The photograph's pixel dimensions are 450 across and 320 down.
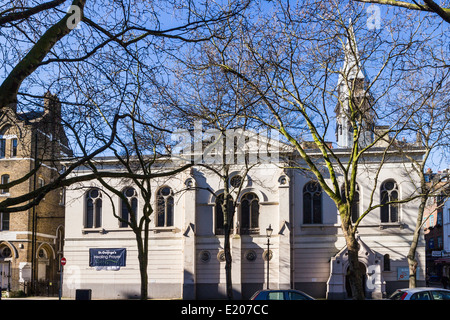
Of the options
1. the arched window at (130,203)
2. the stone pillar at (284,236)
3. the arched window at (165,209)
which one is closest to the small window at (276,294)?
the stone pillar at (284,236)

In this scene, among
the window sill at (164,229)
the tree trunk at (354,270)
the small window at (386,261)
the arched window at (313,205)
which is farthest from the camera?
the window sill at (164,229)

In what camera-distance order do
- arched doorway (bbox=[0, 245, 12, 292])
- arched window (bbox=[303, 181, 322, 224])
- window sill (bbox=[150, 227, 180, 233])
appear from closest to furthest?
arched window (bbox=[303, 181, 322, 224]) → window sill (bbox=[150, 227, 180, 233]) → arched doorway (bbox=[0, 245, 12, 292])

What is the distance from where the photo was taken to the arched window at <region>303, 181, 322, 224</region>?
123ft

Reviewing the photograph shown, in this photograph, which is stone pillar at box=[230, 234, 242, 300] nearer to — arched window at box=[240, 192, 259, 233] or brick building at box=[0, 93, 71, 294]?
arched window at box=[240, 192, 259, 233]

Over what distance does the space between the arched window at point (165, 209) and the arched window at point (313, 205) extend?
33.3 feet

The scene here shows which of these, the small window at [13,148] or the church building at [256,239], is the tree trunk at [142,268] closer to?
the church building at [256,239]

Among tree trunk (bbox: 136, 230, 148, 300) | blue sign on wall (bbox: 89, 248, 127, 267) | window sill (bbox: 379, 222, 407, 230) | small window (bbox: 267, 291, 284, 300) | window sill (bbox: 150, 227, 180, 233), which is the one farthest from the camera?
blue sign on wall (bbox: 89, 248, 127, 267)

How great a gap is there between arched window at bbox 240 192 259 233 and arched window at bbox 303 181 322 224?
3.56 m

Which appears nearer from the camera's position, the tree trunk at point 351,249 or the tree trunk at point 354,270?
the tree trunk at point 354,270

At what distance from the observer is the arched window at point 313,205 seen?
37.4m

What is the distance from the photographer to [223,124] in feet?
70.6

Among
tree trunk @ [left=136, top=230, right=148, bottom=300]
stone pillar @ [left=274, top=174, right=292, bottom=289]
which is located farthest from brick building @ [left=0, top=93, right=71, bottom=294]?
tree trunk @ [left=136, top=230, right=148, bottom=300]

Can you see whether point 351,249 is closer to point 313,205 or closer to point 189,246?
point 313,205

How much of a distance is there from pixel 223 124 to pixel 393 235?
799 inches
